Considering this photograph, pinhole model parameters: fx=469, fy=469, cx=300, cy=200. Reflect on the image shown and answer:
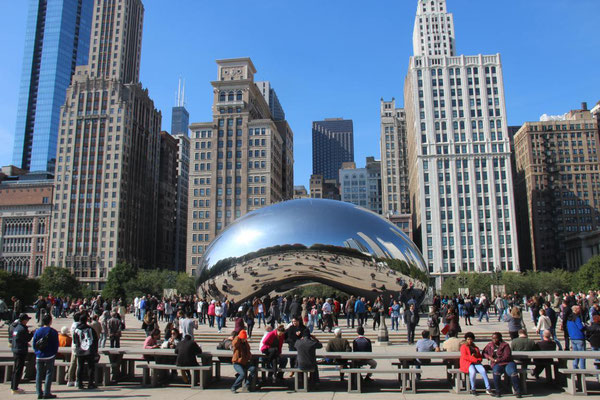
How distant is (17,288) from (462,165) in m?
75.2

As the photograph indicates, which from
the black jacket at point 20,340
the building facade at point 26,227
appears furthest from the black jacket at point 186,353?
the building facade at point 26,227

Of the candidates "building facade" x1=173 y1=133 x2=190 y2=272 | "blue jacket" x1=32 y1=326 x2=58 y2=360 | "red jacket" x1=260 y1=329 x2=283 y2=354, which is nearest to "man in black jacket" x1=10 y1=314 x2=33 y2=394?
"blue jacket" x1=32 y1=326 x2=58 y2=360

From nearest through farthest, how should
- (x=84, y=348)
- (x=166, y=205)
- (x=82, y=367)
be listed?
(x=84, y=348) → (x=82, y=367) → (x=166, y=205)

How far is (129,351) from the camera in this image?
385 inches

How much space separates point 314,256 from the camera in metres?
20.9

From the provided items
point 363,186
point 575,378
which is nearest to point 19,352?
point 575,378

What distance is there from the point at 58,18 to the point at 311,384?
15218 centimetres

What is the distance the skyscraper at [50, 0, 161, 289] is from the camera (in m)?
96.7

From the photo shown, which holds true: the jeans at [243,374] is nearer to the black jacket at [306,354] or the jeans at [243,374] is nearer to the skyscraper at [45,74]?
the black jacket at [306,354]

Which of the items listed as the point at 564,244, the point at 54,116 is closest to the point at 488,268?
the point at 564,244

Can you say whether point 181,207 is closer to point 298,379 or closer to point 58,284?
point 58,284

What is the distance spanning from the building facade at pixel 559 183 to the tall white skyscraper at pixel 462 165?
29.5m

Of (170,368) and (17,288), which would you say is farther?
(17,288)

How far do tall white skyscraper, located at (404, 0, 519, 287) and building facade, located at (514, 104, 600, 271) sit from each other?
29487mm
